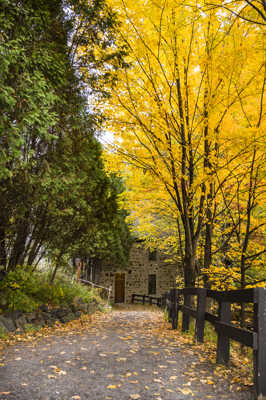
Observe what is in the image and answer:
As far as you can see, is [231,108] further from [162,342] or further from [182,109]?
[162,342]

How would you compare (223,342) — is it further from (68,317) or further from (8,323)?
(68,317)

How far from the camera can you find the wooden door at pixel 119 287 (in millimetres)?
24719

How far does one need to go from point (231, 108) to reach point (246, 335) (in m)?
4.88

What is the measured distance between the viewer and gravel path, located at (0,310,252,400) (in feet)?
10.5

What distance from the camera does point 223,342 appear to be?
415 cm

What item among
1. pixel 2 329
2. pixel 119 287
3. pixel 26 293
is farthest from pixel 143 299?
pixel 2 329

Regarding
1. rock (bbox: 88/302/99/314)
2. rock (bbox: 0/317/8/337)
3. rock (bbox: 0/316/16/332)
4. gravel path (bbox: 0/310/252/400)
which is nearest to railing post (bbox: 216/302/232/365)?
gravel path (bbox: 0/310/252/400)

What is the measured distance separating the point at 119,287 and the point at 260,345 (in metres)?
22.7

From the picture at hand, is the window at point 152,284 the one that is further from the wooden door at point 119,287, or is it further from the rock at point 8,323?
the rock at point 8,323

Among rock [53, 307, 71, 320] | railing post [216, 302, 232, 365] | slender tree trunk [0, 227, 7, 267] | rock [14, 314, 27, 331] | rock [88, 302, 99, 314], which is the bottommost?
rock [88, 302, 99, 314]

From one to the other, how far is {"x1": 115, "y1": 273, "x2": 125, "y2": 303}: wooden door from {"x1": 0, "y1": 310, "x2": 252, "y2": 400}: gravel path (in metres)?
19.6

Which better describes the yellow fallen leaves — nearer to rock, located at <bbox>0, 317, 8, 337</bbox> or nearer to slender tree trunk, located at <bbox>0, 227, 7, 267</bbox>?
rock, located at <bbox>0, 317, 8, 337</bbox>

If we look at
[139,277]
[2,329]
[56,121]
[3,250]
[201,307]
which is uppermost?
[56,121]

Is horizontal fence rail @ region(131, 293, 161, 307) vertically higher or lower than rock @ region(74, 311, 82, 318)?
lower
